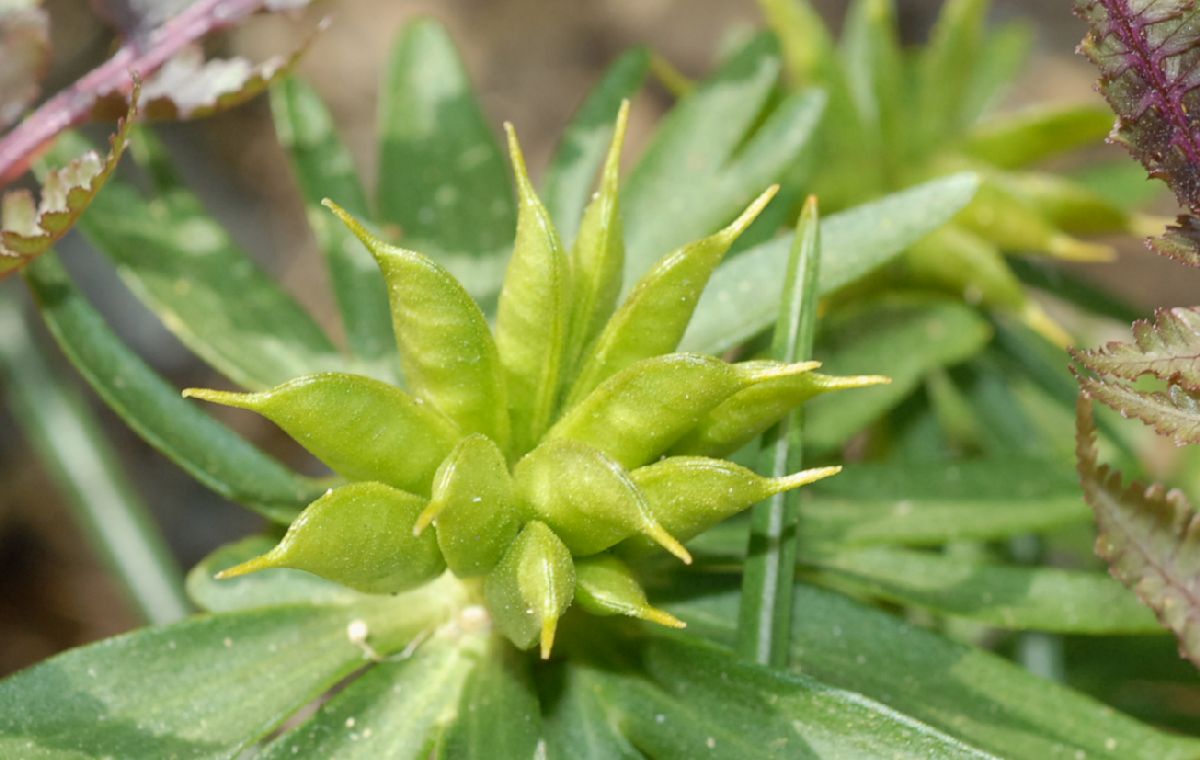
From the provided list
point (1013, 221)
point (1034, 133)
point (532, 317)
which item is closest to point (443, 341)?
point (532, 317)

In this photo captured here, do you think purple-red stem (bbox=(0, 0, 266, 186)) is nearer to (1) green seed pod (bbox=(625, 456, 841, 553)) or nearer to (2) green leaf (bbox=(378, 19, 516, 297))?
(2) green leaf (bbox=(378, 19, 516, 297))

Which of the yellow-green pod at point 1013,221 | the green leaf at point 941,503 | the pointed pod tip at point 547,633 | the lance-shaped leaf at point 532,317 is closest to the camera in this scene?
the pointed pod tip at point 547,633

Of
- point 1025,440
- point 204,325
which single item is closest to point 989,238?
point 1025,440

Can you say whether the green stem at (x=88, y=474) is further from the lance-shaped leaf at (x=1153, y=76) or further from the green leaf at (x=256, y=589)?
the lance-shaped leaf at (x=1153, y=76)

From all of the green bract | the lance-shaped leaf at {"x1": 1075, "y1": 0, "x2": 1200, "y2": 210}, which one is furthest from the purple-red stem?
the lance-shaped leaf at {"x1": 1075, "y1": 0, "x2": 1200, "y2": 210}

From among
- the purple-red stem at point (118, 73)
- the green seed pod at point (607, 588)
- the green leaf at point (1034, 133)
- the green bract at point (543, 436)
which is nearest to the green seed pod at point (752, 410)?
the green bract at point (543, 436)

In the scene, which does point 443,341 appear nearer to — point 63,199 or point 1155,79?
point 63,199
